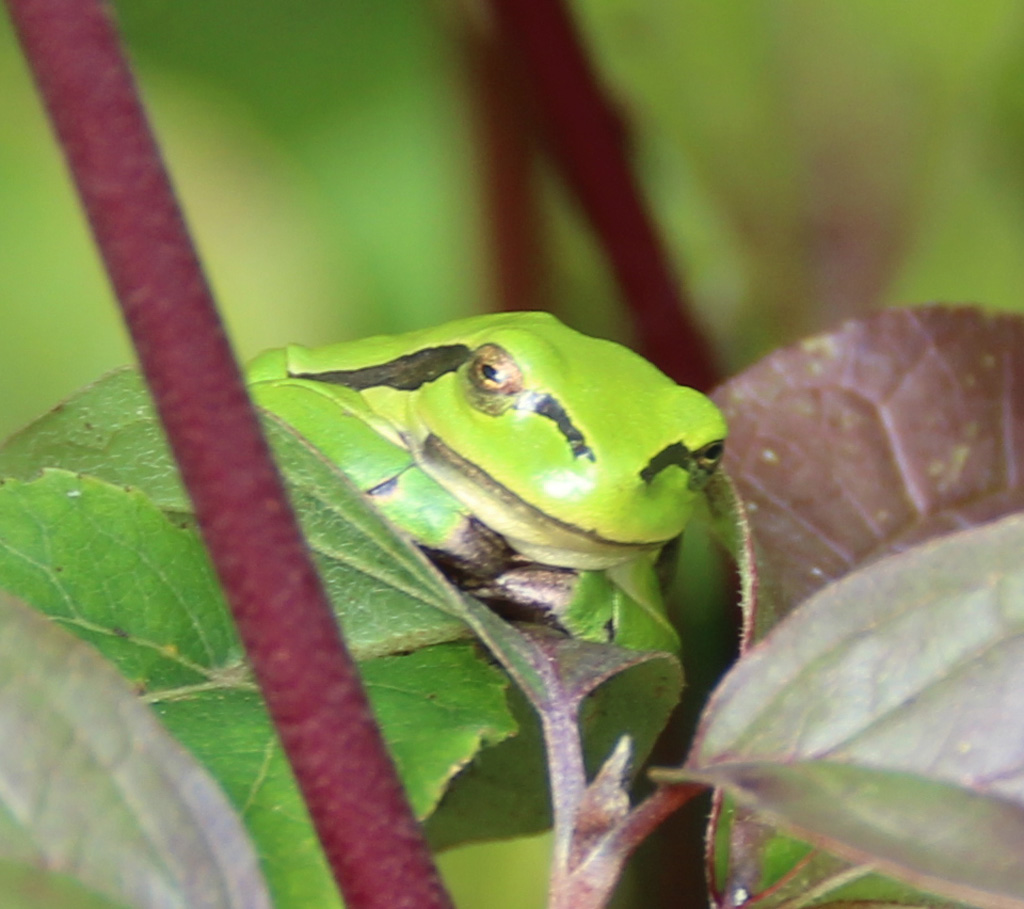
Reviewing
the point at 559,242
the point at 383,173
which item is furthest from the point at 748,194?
the point at 383,173

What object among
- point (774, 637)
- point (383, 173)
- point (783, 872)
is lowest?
point (783, 872)

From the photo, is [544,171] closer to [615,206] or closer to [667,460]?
[615,206]

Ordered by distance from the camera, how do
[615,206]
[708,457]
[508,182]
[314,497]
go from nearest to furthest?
1. [314,497]
2. [708,457]
3. [615,206]
4. [508,182]

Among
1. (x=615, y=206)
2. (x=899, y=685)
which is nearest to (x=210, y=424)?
(x=899, y=685)

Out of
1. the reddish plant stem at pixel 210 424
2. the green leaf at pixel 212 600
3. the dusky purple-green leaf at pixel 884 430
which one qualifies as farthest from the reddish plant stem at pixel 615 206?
Result: the reddish plant stem at pixel 210 424

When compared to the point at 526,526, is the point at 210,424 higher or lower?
higher

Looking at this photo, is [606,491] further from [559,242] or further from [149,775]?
[559,242]

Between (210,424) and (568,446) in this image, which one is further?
(568,446)

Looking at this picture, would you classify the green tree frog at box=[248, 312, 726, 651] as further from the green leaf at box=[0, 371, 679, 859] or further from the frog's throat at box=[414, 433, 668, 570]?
the green leaf at box=[0, 371, 679, 859]
